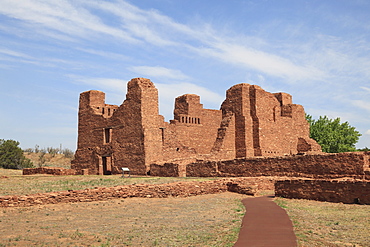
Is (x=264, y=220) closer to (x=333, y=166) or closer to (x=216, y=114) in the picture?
(x=333, y=166)

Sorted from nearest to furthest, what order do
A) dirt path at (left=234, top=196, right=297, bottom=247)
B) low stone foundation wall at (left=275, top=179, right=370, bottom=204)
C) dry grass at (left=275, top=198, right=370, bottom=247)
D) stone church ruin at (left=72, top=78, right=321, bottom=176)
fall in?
dirt path at (left=234, top=196, right=297, bottom=247), dry grass at (left=275, top=198, right=370, bottom=247), low stone foundation wall at (left=275, top=179, right=370, bottom=204), stone church ruin at (left=72, top=78, right=321, bottom=176)

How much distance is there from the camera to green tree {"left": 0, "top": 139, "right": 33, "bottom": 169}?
4241cm

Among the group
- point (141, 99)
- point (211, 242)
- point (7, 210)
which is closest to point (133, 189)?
point (7, 210)

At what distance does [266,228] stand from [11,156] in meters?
40.0

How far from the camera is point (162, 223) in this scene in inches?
393

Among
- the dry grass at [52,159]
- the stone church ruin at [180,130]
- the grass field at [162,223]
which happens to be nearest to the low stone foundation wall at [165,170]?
the stone church ruin at [180,130]

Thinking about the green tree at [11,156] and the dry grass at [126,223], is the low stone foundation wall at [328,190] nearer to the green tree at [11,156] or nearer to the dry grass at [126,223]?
the dry grass at [126,223]

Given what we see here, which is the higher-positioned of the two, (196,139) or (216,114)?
(216,114)

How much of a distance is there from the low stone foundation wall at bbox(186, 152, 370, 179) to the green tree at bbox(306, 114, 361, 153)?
27.6 metres

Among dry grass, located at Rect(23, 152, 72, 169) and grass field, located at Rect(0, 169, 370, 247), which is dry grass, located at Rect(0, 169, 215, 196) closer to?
Answer: grass field, located at Rect(0, 169, 370, 247)

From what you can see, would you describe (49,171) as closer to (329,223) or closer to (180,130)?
(180,130)

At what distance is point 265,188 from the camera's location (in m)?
17.8

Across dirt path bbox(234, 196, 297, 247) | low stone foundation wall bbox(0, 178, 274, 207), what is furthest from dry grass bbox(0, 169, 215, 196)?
dirt path bbox(234, 196, 297, 247)

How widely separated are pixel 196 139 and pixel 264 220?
69.9 feet
